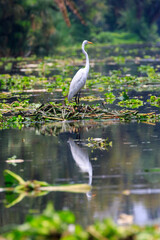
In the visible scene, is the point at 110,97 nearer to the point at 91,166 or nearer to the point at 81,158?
the point at 81,158

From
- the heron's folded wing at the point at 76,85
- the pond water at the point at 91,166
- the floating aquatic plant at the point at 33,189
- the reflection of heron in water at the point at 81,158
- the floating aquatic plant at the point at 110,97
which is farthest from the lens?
the floating aquatic plant at the point at 110,97

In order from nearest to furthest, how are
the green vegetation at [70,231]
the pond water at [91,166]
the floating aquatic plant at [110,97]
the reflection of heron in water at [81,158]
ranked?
the green vegetation at [70,231]
the pond water at [91,166]
the reflection of heron in water at [81,158]
the floating aquatic plant at [110,97]

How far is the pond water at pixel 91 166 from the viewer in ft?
15.8

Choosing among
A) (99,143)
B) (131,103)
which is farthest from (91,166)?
(131,103)

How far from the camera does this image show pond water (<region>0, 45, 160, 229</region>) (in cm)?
482

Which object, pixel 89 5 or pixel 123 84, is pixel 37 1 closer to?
pixel 123 84

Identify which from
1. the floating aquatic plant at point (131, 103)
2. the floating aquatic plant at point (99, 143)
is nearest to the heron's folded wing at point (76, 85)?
the floating aquatic plant at point (131, 103)

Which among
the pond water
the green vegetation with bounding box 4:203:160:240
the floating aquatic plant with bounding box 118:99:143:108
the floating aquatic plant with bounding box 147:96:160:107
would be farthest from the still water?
the floating aquatic plant with bounding box 147:96:160:107

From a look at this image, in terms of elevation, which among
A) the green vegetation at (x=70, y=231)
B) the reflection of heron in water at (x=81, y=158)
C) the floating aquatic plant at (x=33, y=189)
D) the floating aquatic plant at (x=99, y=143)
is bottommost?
the green vegetation at (x=70, y=231)

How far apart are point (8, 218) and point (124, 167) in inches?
72.0

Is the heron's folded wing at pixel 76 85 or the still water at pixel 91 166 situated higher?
the heron's folded wing at pixel 76 85

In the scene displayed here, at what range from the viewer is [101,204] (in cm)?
495

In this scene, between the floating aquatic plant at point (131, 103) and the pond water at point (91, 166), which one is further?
the floating aquatic plant at point (131, 103)

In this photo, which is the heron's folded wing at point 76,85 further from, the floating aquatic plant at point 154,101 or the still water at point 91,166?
the floating aquatic plant at point 154,101
